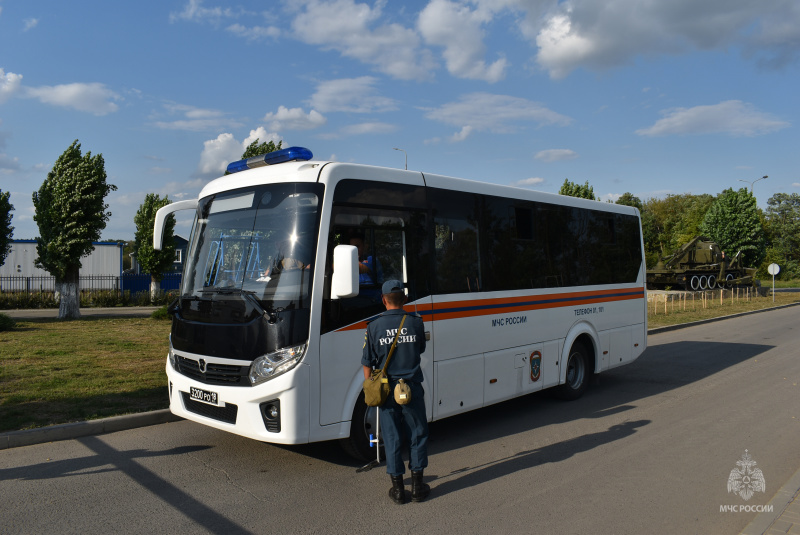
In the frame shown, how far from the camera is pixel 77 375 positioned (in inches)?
360

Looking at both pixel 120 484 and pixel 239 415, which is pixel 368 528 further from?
pixel 120 484

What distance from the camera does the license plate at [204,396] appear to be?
5262 millimetres

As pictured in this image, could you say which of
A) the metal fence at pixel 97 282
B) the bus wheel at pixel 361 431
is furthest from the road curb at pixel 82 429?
the metal fence at pixel 97 282

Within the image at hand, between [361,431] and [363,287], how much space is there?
1354mm

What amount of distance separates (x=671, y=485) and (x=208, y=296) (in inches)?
178

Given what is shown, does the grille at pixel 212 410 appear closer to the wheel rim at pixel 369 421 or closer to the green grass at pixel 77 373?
the wheel rim at pixel 369 421

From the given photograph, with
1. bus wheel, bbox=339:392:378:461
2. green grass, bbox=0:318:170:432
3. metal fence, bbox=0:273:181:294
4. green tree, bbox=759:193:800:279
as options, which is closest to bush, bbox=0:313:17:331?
green grass, bbox=0:318:170:432

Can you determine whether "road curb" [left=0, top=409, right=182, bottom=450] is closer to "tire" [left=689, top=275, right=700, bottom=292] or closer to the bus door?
the bus door

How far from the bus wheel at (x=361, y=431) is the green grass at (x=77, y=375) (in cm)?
326

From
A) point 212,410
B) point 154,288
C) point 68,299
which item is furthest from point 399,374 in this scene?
point 154,288

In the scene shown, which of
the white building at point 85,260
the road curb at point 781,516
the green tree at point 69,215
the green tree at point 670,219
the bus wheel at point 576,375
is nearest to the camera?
the road curb at point 781,516

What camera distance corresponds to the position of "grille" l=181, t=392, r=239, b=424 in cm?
514

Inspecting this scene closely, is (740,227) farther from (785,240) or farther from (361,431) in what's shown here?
(361,431)

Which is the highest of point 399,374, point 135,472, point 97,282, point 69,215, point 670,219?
point 670,219
